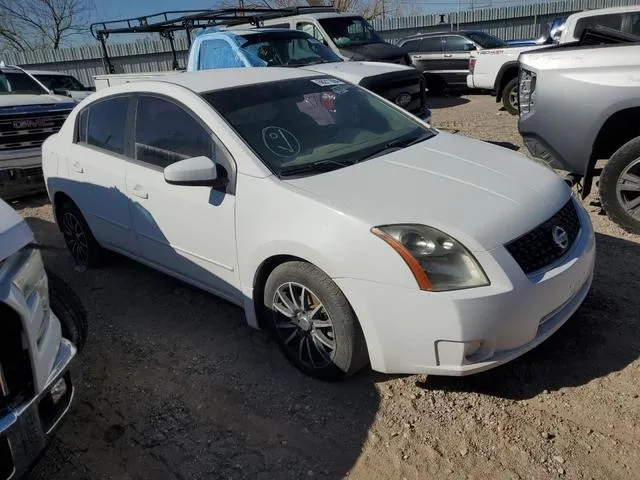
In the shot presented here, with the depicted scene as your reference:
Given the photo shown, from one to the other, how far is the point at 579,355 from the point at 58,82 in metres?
14.3

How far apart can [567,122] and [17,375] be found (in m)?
4.35

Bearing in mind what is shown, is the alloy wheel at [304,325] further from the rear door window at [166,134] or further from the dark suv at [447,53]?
the dark suv at [447,53]

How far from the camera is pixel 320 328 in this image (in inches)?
120

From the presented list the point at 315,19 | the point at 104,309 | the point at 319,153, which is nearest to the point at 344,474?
the point at 319,153

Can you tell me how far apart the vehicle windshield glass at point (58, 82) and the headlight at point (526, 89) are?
1221 cm

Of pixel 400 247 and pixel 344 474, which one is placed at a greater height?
pixel 400 247

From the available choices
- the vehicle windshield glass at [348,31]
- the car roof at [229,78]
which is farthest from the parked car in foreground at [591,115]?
the vehicle windshield glass at [348,31]

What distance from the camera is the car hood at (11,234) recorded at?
2.06 metres

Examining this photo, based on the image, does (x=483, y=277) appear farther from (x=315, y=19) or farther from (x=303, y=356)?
(x=315, y=19)

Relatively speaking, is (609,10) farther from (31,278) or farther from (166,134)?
(31,278)

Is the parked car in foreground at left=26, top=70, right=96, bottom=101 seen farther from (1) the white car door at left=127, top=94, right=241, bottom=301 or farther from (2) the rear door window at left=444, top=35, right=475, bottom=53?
(1) the white car door at left=127, top=94, right=241, bottom=301

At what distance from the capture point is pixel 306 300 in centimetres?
306

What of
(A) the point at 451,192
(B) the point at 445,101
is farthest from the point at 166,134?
(B) the point at 445,101

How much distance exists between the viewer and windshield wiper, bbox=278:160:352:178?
3.17 meters
